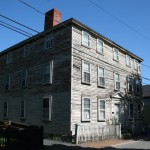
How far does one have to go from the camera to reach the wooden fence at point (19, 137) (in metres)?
12.7

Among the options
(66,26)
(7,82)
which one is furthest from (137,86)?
(7,82)

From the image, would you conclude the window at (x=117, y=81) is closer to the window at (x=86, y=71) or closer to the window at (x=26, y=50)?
the window at (x=86, y=71)

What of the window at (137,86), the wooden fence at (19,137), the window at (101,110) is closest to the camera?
the wooden fence at (19,137)

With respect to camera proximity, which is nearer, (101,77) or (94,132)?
(94,132)

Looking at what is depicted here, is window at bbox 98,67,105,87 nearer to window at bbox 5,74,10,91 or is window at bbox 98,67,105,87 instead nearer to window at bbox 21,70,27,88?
window at bbox 21,70,27,88

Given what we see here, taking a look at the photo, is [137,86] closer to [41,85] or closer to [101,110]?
[101,110]

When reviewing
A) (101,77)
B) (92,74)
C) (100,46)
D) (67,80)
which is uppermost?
(100,46)

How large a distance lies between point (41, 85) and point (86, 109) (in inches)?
189

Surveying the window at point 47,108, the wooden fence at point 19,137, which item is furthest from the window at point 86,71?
the wooden fence at point 19,137

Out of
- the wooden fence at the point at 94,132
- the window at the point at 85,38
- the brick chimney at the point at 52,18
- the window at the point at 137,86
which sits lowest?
the wooden fence at the point at 94,132

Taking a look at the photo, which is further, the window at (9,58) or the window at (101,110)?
the window at (9,58)

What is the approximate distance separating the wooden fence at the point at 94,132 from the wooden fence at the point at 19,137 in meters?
4.44

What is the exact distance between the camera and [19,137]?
42.6ft

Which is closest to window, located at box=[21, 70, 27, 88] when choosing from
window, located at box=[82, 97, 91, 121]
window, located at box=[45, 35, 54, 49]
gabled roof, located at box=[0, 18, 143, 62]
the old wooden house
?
the old wooden house
